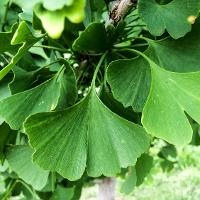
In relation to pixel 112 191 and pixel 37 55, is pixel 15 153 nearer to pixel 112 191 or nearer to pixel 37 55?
pixel 37 55

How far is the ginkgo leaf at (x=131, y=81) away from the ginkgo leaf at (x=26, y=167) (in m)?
0.27

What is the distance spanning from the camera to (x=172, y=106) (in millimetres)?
633

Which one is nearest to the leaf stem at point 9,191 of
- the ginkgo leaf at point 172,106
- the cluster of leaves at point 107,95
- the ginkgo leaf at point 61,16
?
the cluster of leaves at point 107,95

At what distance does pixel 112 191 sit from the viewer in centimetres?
192

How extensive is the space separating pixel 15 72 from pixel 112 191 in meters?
1.24

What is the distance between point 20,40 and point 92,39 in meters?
0.12

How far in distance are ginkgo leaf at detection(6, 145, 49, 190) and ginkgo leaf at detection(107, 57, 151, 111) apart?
0.87ft

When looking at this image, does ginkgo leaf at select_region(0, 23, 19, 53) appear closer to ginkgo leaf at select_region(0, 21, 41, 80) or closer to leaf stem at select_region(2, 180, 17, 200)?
ginkgo leaf at select_region(0, 21, 41, 80)

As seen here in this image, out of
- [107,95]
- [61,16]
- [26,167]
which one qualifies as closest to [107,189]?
[26,167]

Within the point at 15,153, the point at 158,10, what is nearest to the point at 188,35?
the point at 158,10

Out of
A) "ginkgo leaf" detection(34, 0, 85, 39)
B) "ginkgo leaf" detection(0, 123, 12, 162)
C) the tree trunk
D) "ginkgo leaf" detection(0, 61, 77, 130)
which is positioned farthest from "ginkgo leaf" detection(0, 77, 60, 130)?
the tree trunk

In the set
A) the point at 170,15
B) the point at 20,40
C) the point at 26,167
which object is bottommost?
the point at 26,167

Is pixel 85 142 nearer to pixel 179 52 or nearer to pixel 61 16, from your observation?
pixel 179 52

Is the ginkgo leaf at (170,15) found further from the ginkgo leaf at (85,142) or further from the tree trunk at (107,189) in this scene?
the tree trunk at (107,189)
